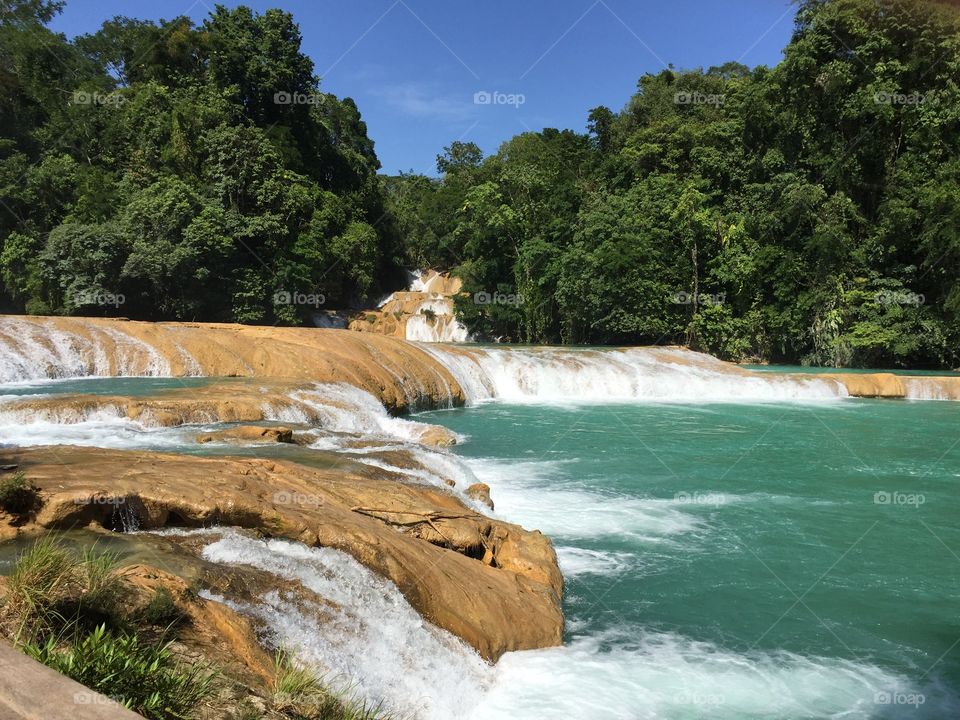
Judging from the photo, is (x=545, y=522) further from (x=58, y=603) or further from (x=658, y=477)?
(x=58, y=603)

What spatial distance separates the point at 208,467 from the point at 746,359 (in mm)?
28482

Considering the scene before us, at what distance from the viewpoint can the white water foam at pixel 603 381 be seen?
20.0 m

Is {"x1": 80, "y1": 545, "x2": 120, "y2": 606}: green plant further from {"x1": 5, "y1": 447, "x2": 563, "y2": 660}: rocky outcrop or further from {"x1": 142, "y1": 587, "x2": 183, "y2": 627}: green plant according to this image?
{"x1": 5, "y1": 447, "x2": 563, "y2": 660}: rocky outcrop

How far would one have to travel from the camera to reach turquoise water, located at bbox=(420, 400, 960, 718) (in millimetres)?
5059

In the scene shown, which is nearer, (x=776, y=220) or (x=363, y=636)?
(x=363, y=636)

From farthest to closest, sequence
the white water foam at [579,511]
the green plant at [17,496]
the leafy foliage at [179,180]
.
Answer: the leafy foliage at [179,180] < the white water foam at [579,511] < the green plant at [17,496]

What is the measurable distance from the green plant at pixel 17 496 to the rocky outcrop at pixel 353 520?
0.08 metres

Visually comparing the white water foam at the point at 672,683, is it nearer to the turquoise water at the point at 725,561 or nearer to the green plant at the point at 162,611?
the turquoise water at the point at 725,561

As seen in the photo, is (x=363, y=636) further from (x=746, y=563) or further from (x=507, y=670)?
(x=746, y=563)

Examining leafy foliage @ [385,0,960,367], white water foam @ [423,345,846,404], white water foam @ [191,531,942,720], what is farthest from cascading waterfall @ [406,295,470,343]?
white water foam @ [191,531,942,720]

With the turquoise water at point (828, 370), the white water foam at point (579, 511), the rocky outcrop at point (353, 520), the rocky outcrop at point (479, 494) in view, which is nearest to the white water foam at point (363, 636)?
the rocky outcrop at point (353, 520)

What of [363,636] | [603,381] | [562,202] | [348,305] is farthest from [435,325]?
[363,636]

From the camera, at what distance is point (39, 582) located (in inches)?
121

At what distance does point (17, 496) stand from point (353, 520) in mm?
2421
